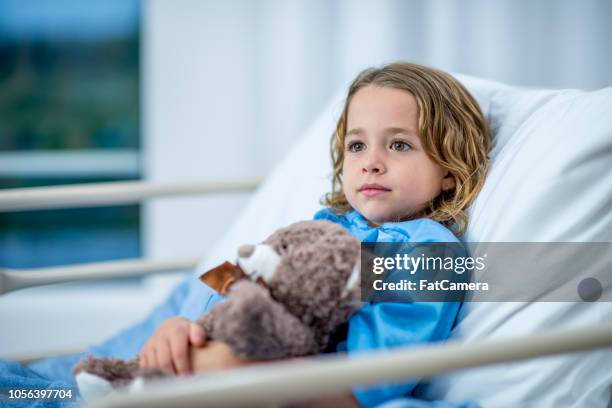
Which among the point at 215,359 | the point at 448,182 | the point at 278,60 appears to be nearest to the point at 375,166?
the point at 448,182

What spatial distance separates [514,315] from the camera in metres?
0.72

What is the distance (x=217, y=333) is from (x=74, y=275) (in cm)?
59

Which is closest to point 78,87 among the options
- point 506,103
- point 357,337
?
point 506,103

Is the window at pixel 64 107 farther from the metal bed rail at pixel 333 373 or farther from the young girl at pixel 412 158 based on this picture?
the metal bed rail at pixel 333 373

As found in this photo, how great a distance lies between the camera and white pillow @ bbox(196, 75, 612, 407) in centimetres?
67

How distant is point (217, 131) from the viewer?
1.84 m

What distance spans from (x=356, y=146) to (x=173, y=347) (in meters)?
0.39

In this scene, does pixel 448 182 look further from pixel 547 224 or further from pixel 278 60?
pixel 278 60

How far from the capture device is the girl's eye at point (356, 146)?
2.87 feet

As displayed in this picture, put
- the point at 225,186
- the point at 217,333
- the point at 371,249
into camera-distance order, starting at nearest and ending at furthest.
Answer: the point at 217,333 → the point at 371,249 → the point at 225,186

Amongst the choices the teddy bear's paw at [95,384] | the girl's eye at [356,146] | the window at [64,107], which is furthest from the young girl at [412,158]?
the window at [64,107]

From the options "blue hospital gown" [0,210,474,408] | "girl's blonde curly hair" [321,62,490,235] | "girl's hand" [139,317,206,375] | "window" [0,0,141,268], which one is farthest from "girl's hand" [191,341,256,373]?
"window" [0,0,141,268]

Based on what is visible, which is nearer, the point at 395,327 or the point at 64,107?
the point at 395,327

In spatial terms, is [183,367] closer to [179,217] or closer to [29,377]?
[29,377]
